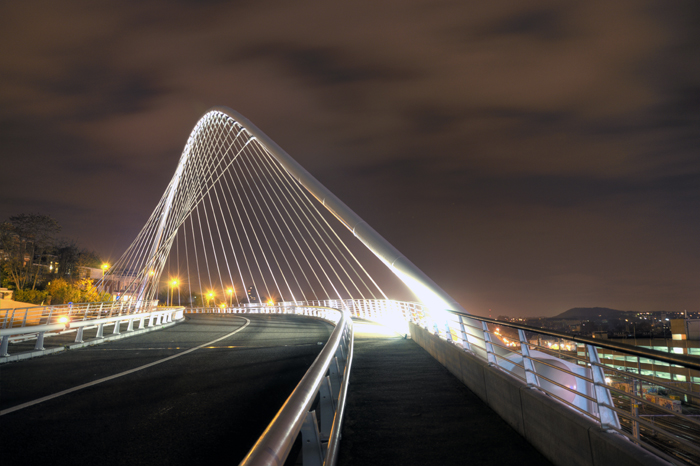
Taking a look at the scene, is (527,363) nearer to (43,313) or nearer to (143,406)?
(143,406)

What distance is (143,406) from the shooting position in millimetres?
7227

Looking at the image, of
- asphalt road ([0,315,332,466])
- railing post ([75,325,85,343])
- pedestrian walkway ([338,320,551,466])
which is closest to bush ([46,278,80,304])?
railing post ([75,325,85,343])

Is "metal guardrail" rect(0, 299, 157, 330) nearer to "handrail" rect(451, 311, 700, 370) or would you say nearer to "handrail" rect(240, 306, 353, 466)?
"handrail" rect(240, 306, 353, 466)

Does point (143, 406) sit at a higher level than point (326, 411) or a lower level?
A: lower

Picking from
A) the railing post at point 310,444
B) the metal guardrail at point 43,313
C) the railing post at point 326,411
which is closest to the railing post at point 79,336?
the metal guardrail at point 43,313

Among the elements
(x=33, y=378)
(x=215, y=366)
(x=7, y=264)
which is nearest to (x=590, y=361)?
(x=215, y=366)

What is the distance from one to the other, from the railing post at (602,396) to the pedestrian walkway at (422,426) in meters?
0.87

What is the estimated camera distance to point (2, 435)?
18.6 ft

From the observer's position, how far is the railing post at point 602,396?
398cm

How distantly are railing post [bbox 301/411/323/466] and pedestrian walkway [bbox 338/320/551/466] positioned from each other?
141 cm

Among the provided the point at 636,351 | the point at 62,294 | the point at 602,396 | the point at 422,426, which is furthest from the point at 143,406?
the point at 62,294

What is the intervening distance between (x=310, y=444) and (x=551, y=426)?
258 cm

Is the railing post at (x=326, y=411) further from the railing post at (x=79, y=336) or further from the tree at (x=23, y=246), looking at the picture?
the tree at (x=23, y=246)

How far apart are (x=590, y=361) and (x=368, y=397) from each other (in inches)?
158
